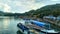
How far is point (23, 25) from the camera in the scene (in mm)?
8227

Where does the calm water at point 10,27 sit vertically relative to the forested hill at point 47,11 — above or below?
below

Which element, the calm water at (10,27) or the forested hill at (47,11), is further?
the calm water at (10,27)

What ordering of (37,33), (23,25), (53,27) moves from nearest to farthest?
(37,33), (53,27), (23,25)

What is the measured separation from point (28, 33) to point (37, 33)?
44cm

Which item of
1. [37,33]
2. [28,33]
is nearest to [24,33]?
[28,33]

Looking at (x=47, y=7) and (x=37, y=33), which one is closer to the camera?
(x=37, y=33)

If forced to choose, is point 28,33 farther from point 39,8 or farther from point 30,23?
point 30,23

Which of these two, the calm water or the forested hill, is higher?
the forested hill

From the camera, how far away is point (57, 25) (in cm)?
727

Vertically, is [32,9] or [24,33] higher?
[32,9]

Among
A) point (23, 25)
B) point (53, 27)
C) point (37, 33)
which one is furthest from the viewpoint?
point (23, 25)

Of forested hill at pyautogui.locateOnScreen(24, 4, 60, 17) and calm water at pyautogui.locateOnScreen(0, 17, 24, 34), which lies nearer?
forested hill at pyautogui.locateOnScreen(24, 4, 60, 17)

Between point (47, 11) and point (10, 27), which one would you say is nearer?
point (47, 11)

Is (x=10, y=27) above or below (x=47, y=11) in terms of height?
below
